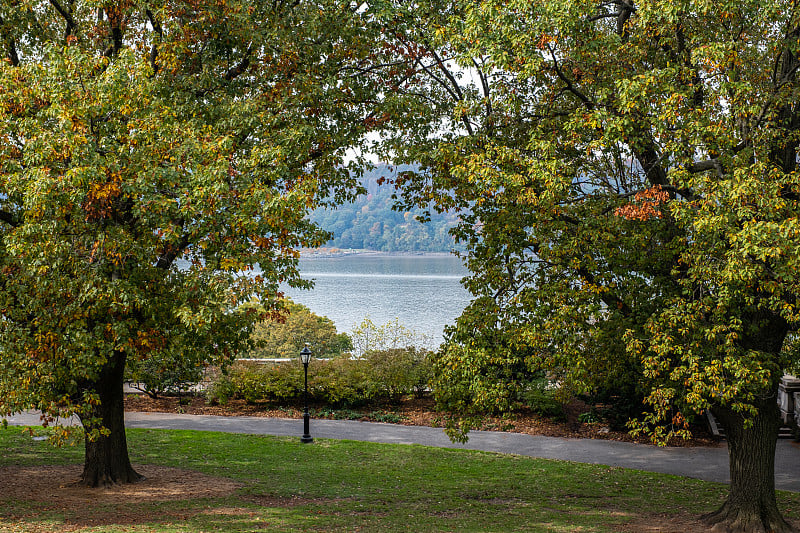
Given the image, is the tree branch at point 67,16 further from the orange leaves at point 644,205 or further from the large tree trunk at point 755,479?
the large tree trunk at point 755,479

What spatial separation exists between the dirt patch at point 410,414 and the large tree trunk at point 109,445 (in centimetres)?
759

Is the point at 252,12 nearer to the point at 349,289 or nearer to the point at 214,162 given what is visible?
the point at 214,162

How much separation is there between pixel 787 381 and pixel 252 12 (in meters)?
15.7

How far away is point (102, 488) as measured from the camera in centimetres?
1154

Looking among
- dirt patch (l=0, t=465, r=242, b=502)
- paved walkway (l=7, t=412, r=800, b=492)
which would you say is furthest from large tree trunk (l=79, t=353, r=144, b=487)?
paved walkway (l=7, t=412, r=800, b=492)

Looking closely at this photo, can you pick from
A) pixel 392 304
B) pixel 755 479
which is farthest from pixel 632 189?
pixel 392 304

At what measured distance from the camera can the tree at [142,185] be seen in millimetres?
8336

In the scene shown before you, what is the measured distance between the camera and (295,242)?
9.41 m

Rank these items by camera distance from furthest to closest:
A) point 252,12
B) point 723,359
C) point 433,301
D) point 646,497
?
point 433,301 → point 646,497 → point 252,12 → point 723,359

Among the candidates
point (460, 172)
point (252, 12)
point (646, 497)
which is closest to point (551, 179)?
point (460, 172)

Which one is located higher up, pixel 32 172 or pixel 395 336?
pixel 32 172

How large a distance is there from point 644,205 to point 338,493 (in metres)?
7.37

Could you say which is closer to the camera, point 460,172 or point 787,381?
point 460,172

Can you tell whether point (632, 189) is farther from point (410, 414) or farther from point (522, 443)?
point (410, 414)
